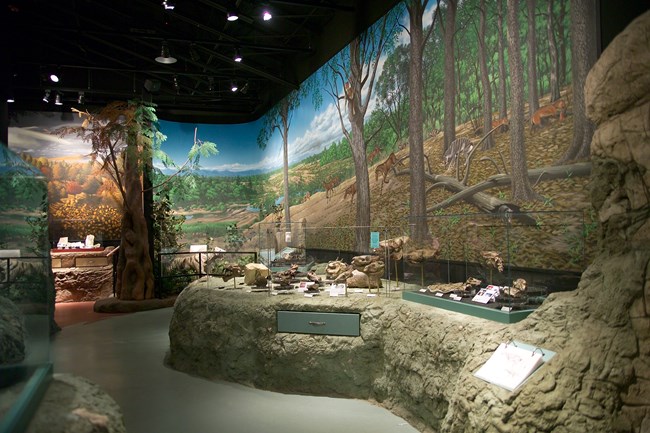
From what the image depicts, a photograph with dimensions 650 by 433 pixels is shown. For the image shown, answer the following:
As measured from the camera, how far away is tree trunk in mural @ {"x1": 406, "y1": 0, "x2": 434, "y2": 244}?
591cm

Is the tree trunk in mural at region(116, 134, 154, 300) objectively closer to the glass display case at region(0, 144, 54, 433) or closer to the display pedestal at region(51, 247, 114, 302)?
the display pedestal at region(51, 247, 114, 302)

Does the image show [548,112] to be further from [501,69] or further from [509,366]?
[509,366]

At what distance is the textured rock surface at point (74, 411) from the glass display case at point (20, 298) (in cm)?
6

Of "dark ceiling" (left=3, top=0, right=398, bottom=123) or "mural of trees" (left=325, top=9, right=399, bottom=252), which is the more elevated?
"dark ceiling" (left=3, top=0, right=398, bottom=123)

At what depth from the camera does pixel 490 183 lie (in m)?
4.75

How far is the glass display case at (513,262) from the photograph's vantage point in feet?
12.2

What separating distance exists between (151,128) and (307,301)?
7.63 m

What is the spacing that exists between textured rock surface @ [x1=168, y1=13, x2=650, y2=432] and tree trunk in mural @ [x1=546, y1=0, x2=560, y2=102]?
810 millimetres

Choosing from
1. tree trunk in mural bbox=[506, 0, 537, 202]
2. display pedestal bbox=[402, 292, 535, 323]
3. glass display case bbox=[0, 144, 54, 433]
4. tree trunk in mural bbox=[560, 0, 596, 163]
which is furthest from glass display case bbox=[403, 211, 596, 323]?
glass display case bbox=[0, 144, 54, 433]

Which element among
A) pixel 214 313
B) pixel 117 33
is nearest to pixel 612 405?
pixel 214 313

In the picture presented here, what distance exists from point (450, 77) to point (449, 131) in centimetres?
62

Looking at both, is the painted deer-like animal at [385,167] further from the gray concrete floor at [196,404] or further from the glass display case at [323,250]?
the gray concrete floor at [196,404]

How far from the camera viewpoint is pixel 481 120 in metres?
4.88

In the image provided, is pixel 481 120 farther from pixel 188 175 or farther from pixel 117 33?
pixel 188 175
